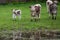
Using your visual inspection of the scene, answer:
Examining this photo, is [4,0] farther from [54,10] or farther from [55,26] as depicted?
[55,26]

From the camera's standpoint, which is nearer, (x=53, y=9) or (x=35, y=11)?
(x=35, y=11)

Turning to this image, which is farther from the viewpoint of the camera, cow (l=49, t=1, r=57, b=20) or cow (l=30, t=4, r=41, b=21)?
cow (l=49, t=1, r=57, b=20)

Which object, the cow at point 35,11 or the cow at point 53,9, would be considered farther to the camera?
the cow at point 53,9

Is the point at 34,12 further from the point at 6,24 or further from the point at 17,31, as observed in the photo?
the point at 17,31

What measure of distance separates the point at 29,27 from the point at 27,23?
135 cm

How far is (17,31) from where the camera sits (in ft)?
57.5

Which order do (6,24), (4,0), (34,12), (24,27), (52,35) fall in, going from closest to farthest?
(52,35)
(24,27)
(6,24)
(34,12)
(4,0)

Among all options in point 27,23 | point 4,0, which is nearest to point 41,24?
point 27,23

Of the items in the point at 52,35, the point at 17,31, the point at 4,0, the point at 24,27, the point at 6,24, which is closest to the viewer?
the point at 52,35

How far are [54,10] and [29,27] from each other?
4.03m

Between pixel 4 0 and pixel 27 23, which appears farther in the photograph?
pixel 4 0

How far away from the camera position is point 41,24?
19.9 metres

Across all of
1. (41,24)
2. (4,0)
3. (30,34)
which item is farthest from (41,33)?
(4,0)

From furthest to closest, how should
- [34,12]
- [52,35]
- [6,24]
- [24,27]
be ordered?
[34,12], [6,24], [24,27], [52,35]
